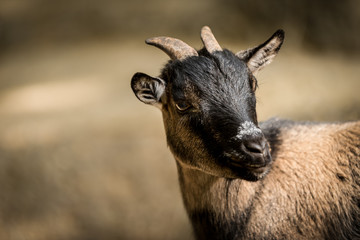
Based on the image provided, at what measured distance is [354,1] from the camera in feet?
37.5

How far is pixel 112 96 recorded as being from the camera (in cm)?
1102

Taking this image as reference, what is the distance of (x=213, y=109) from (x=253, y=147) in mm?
679

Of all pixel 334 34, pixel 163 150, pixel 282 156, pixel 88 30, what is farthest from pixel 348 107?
pixel 88 30

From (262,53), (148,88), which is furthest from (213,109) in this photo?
(262,53)

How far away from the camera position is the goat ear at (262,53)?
4.79 meters

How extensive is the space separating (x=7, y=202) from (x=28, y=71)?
5910 millimetres

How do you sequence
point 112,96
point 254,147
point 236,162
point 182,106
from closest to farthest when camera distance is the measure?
point 254,147 → point 236,162 → point 182,106 → point 112,96

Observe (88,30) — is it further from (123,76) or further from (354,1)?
(354,1)

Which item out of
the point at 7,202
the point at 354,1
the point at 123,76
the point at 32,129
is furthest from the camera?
the point at 123,76

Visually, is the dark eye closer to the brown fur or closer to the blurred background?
the brown fur

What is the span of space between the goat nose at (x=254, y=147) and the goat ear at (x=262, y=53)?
4.55 ft

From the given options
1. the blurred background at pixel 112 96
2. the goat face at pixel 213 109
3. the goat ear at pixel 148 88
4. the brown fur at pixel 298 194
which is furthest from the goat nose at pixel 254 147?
the blurred background at pixel 112 96

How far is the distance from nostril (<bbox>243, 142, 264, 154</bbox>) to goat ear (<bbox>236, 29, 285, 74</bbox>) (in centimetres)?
140

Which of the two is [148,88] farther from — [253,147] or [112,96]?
[112,96]
